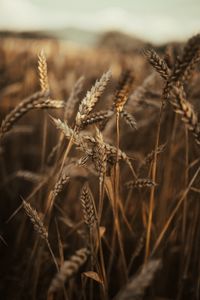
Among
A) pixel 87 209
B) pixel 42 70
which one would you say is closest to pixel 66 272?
pixel 87 209

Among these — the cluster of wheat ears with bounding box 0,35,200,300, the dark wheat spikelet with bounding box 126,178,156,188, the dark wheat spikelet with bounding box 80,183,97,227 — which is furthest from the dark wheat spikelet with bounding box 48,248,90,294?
the dark wheat spikelet with bounding box 126,178,156,188

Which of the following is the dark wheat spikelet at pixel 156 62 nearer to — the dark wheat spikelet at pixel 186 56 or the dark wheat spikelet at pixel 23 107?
the dark wheat spikelet at pixel 186 56

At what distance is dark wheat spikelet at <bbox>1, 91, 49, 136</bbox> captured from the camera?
2.22 ft

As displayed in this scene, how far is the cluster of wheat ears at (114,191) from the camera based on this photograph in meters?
0.64

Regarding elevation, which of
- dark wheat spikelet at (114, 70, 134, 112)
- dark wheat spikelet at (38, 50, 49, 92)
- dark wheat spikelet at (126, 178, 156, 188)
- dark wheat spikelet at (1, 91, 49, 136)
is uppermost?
dark wheat spikelet at (38, 50, 49, 92)

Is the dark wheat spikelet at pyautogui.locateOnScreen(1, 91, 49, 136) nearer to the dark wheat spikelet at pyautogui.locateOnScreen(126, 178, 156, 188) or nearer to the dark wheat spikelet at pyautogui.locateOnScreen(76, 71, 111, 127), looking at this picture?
the dark wheat spikelet at pyautogui.locateOnScreen(76, 71, 111, 127)

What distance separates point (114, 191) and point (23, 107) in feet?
0.90

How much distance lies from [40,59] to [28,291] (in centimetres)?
68

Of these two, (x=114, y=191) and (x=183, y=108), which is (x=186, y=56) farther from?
(x=114, y=191)

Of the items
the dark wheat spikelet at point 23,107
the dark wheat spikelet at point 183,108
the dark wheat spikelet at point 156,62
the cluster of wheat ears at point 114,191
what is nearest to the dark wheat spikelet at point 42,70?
the cluster of wheat ears at point 114,191

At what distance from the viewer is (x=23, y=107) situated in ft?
2.33

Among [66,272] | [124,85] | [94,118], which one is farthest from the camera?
[94,118]

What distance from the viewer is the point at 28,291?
3.63ft

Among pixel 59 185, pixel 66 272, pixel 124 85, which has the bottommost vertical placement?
pixel 66 272
